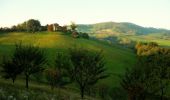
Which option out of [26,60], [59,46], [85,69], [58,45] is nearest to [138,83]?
[85,69]

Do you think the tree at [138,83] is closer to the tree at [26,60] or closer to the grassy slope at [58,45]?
the tree at [26,60]

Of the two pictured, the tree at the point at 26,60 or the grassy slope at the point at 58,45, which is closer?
the tree at the point at 26,60

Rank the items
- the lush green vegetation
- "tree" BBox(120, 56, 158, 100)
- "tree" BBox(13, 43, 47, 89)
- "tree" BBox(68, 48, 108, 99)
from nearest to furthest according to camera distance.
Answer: "tree" BBox(68, 48, 108, 99), "tree" BBox(120, 56, 158, 100), "tree" BBox(13, 43, 47, 89), the lush green vegetation

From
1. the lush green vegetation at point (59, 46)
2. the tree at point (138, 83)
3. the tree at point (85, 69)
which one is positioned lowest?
the lush green vegetation at point (59, 46)

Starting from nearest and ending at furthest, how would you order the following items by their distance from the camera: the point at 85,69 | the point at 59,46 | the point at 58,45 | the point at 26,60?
1. the point at 85,69
2. the point at 26,60
3. the point at 59,46
4. the point at 58,45

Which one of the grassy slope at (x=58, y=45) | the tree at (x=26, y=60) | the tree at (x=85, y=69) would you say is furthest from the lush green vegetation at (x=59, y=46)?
the tree at (x=26, y=60)

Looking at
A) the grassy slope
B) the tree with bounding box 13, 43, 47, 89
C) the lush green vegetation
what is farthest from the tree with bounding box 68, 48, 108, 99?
the grassy slope

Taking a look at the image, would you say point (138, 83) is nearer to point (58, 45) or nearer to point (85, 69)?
point (85, 69)

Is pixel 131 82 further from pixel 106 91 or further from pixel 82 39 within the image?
pixel 82 39

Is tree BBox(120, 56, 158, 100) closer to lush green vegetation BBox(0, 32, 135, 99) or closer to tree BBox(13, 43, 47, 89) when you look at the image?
tree BBox(13, 43, 47, 89)

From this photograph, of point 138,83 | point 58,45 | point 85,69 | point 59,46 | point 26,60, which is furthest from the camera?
point 58,45

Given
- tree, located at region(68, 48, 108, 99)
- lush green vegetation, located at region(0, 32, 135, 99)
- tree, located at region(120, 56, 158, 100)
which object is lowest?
lush green vegetation, located at region(0, 32, 135, 99)

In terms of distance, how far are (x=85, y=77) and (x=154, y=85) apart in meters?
17.8

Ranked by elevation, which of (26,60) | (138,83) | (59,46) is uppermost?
(26,60)
